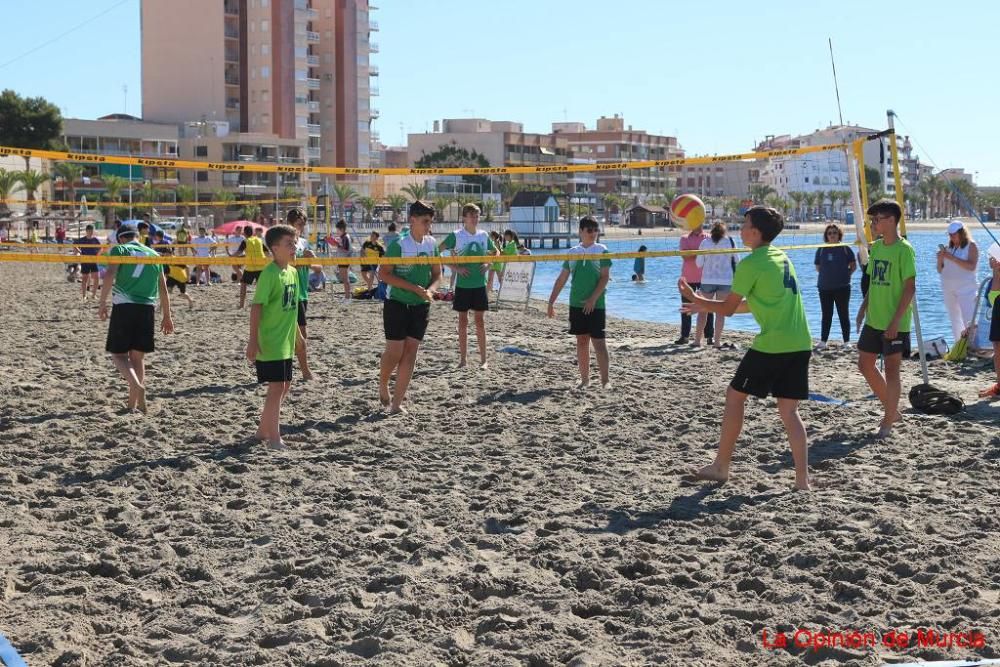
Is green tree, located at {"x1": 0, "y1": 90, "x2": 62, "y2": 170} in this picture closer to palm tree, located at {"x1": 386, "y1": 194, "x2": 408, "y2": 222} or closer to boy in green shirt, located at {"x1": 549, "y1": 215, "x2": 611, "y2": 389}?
palm tree, located at {"x1": 386, "y1": 194, "x2": 408, "y2": 222}

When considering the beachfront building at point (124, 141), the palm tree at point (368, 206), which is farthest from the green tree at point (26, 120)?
the palm tree at point (368, 206)

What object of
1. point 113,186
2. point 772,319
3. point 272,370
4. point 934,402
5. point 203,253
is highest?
point 113,186

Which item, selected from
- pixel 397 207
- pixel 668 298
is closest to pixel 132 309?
pixel 668 298

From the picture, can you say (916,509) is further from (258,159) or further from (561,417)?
(258,159)

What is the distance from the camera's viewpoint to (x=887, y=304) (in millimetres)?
6766

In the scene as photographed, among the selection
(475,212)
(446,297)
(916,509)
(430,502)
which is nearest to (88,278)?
(446,297)

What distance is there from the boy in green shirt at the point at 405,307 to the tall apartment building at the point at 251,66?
227ft

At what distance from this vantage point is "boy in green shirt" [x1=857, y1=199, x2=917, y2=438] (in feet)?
21.8

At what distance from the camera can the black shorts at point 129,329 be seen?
750cm

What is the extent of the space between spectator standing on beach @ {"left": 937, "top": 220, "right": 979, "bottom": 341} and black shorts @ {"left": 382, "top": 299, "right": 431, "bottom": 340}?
5.35 meters

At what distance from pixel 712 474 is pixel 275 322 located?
105 inches

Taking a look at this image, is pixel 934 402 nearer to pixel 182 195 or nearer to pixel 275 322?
pixel 275 322

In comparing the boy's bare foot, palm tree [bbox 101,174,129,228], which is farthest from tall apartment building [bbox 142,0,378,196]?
the boy's bare foot

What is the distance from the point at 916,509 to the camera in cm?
516
